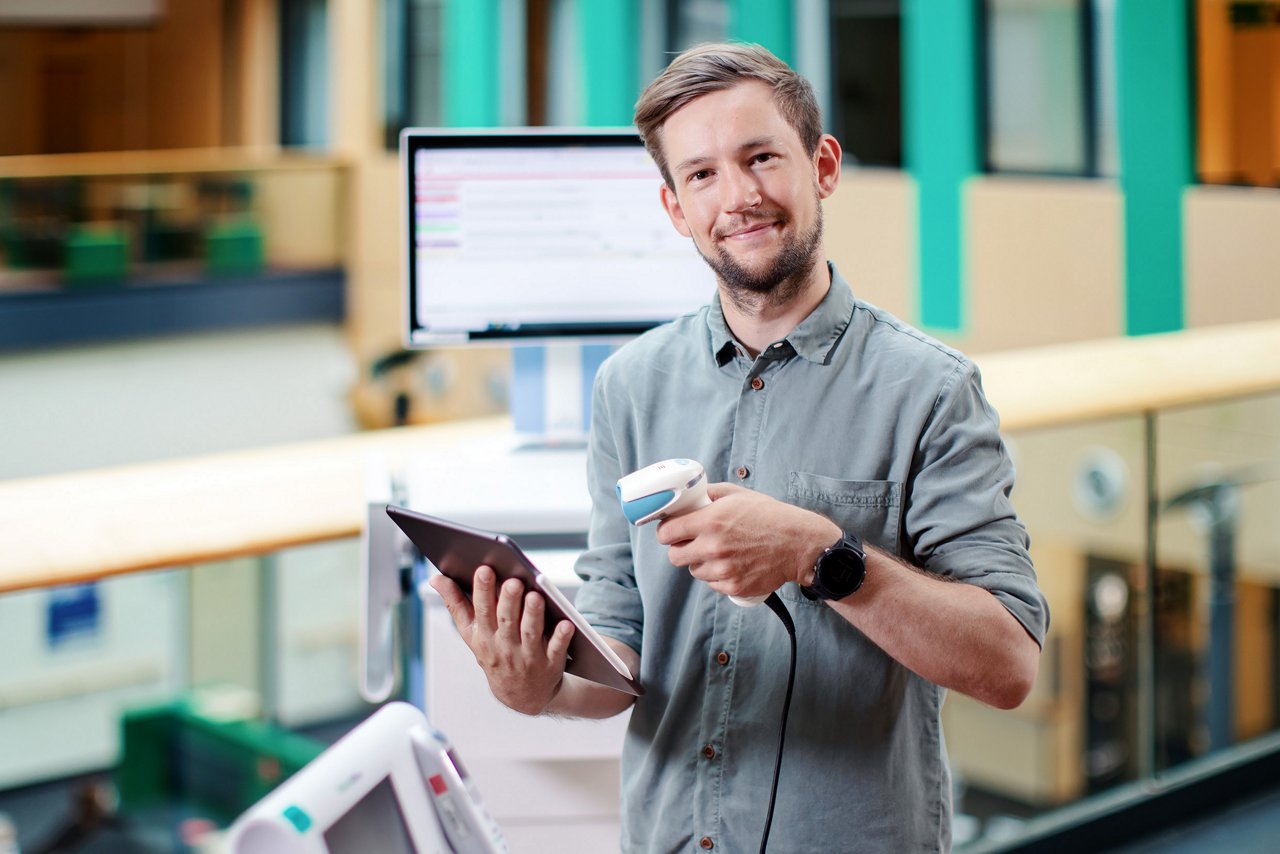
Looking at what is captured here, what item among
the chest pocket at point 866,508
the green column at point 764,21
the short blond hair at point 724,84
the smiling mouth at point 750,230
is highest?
the green column at point 764,21

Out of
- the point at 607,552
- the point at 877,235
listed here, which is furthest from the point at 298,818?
the point at 877,235

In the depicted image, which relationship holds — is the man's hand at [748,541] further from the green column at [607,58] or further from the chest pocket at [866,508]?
the green column at [607,58]

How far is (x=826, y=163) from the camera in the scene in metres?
1.38

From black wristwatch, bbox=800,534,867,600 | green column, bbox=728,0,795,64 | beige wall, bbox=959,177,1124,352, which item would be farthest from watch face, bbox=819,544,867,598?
green column, bbox=728,0,795,64

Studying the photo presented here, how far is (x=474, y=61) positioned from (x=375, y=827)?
351 inches

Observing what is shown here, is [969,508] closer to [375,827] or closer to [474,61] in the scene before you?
[375,827]

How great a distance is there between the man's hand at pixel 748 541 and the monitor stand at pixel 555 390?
1.22m

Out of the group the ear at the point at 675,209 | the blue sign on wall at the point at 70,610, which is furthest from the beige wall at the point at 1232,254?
the ear at the point at 675,209

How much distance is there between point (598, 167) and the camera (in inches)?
89.4

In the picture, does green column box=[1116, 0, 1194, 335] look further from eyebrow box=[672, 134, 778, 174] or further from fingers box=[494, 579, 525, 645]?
fingers box=[494, 579, 525, 645]

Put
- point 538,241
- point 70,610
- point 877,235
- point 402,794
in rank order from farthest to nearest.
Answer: point 877,235 < point 538,241 < point 70,610 < point 402,794

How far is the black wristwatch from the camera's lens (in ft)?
3.85

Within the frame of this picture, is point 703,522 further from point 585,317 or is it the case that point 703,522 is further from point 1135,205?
point 1135,205

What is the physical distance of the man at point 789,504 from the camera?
1.28 metres
